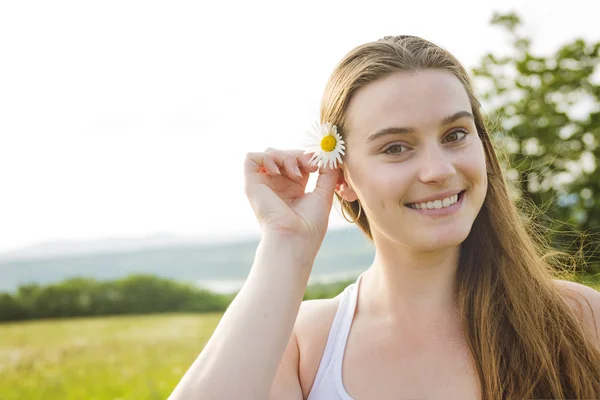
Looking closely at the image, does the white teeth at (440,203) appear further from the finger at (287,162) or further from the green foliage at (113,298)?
the green foliage at (113,298)

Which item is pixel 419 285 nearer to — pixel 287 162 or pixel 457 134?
pixel 457 134

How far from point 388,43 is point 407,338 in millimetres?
1425

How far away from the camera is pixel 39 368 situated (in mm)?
7406

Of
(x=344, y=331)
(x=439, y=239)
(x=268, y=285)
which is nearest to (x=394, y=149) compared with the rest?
(x=439, y=239)

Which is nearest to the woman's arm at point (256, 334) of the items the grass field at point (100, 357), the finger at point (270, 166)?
the finger at point (270, 166)

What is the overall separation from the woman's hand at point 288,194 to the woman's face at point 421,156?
31 cm

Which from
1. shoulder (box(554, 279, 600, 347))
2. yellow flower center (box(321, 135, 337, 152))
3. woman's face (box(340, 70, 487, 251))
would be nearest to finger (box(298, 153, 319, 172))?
yellow flower center (box(321, 135, 337, 152))

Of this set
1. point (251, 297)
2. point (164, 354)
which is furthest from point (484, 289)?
point (164, 354)

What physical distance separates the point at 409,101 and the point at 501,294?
1.03 m

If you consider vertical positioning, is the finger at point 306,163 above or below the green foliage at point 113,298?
above

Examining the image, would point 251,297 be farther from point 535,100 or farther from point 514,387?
point 535,100

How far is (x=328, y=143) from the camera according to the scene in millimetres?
2975

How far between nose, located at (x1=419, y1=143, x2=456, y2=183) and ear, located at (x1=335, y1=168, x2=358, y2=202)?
507 mm

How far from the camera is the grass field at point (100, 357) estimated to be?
6.38 m
